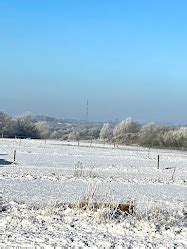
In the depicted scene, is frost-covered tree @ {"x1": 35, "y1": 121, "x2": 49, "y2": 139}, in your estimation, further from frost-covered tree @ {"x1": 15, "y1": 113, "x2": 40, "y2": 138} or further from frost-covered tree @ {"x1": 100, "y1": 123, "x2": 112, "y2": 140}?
frost-covered tree @ {"x1": 100, "y1": 123, "x2": 112, "y2": 140}

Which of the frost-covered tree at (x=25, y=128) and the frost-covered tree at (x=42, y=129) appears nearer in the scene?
the frost-covered tree at (x=25, y=128)

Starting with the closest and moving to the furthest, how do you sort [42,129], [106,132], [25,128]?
[25,128]
[42,129]
[106,132]

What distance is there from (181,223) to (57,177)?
20.0 m

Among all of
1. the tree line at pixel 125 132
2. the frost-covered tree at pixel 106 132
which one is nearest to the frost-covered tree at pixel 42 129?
the tree line at pixel 125 132

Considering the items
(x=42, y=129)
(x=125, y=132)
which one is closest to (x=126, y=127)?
(x=125, y=132)

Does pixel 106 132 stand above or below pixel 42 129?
below

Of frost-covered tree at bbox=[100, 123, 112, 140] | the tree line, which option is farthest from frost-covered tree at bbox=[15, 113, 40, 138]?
frost-covered tree at bbox=[100, 123, 112, 140]

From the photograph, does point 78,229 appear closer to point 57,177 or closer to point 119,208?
point 119,208

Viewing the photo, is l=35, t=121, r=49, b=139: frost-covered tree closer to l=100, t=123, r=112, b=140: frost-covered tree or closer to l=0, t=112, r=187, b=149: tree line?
l=0, t=112, r=187, b=149: tree line

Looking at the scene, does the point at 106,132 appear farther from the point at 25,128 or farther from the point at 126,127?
the point at 25,128

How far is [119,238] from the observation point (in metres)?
10.9

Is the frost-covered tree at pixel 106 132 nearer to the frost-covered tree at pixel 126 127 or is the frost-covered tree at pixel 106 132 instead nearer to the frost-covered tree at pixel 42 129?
the frost-covered tree at pixel 126 127

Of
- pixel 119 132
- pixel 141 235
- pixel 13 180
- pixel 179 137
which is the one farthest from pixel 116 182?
pixel 119 132

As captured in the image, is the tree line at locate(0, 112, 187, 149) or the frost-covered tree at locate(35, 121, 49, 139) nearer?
the tree line at locate(0, 112, 187, 149)
